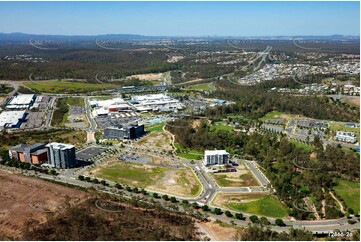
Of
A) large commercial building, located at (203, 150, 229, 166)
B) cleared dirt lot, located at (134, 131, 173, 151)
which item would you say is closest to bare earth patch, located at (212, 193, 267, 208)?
large commercial building, located at (203, 150, 229, 166)

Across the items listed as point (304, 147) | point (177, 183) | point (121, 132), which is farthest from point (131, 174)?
point (304, 147)

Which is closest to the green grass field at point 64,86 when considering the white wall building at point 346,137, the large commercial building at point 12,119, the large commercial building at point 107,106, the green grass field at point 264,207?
the large commercial building at point 107,106

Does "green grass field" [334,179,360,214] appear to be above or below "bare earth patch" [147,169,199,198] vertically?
below

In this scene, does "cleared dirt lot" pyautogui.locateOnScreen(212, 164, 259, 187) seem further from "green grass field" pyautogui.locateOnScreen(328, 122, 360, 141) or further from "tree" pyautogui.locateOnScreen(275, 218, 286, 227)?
"green grass field" pyautogui.locateOnScreen(328, 122, 360, 141)

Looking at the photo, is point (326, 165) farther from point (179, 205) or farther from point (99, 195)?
point (99, 195)

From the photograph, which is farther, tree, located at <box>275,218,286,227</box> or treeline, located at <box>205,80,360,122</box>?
treeline, located at <box>205,80,360,122</box>
